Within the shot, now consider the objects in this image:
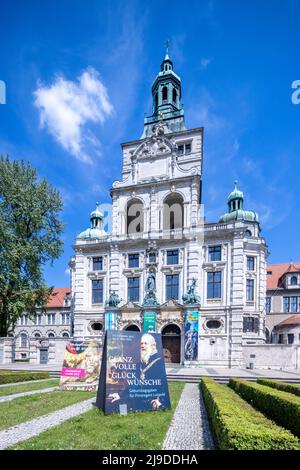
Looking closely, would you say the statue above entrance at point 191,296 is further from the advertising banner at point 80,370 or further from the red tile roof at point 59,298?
the red tile roof at point 59,298

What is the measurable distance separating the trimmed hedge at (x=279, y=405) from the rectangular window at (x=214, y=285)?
67.0 ft

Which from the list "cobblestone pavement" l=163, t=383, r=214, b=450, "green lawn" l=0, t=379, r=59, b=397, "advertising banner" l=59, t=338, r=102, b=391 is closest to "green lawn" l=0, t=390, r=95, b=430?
"advertising banner" l=59, t=338, r=102, b=391

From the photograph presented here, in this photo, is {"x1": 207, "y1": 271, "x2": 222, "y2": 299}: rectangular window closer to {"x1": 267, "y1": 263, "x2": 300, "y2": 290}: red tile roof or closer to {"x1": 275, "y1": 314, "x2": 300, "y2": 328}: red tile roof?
{"x1": 275, "y1": 314, "x2": 300, "y2": 328}: red tile roof

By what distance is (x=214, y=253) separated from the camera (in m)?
35.9

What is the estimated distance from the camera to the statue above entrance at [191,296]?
112 ft

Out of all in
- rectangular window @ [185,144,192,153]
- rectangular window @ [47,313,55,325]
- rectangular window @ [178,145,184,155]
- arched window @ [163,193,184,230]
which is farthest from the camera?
rectangular window @ [47,313,55,325]

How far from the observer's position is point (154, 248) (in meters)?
37.4

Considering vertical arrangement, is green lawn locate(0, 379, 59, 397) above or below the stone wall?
above

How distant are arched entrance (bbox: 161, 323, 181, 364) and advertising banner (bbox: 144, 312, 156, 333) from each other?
1386 mm

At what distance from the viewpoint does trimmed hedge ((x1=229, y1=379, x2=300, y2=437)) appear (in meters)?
9.44

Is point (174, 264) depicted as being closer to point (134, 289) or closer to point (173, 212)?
point (134, 289)

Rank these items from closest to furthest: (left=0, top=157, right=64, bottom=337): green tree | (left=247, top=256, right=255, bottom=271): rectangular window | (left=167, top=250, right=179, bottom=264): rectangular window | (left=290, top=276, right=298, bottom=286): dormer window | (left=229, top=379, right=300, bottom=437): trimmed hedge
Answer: (left=229, top=379, right=300, bottom=437): trimmed hedge < (left=0, top=157, right=64, bottom=337): green tree < (left=247, top=256, right=255, bottom=271): rectangular window < (left=167, top=250, right=179, bottom=264): rectangular window < (left=290, top=276, right=298, bottom=286): dormer window

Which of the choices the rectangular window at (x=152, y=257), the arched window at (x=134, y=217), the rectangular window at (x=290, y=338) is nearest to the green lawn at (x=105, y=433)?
the rectangular window at (x=152, y=257)
